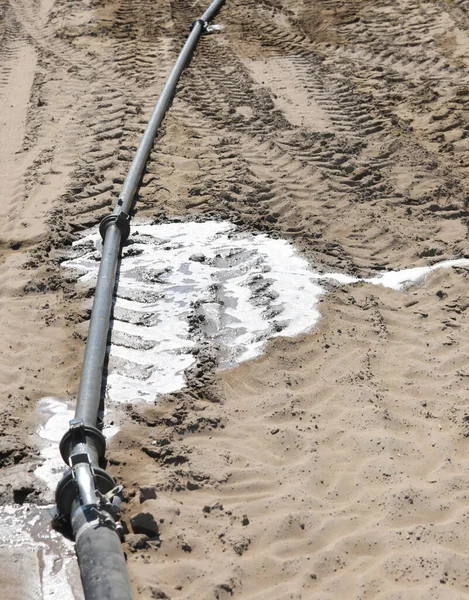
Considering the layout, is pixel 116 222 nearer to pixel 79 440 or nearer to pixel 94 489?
pixel 79 440

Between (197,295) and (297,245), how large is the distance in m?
1.02

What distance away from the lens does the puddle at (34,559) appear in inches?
135

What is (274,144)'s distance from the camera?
7.67 m

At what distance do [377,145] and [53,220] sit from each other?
3250 mm

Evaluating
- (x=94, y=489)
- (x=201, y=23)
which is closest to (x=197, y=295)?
(x=94, y=489)

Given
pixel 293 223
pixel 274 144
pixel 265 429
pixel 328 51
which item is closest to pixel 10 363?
pixel 265 429

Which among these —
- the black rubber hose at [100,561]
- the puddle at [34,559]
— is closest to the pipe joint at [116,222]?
the puddle at [34,559]

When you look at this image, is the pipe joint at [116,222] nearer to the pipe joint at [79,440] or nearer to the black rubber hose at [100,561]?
the pipe joint at [79,440]

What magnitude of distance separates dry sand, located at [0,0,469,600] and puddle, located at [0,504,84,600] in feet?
0.19

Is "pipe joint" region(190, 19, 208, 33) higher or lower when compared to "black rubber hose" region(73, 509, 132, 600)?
higher

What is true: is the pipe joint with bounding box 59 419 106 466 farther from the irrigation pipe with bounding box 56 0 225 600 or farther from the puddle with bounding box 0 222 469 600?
the puddle with bounding box 0 222 469 600

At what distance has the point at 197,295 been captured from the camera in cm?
565

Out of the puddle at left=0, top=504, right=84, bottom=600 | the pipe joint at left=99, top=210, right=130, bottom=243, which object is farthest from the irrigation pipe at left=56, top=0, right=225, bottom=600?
the pipe joint at left=99, top=210, right=130, bottom=243

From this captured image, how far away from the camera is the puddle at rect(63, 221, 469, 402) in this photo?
5.01 meters
